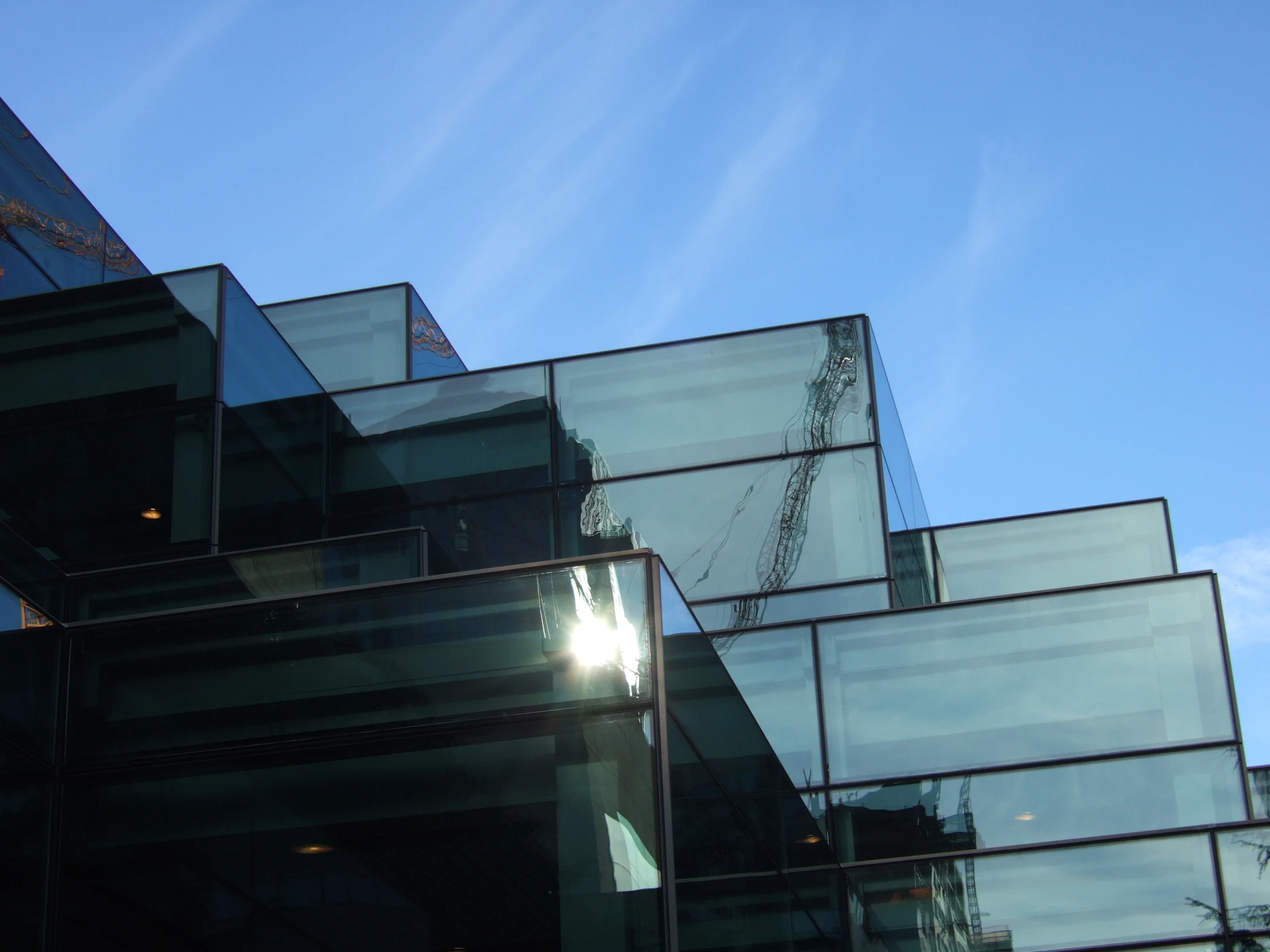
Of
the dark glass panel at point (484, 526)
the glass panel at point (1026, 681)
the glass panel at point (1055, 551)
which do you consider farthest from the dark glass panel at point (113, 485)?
the glass panel at point (1055, 551)

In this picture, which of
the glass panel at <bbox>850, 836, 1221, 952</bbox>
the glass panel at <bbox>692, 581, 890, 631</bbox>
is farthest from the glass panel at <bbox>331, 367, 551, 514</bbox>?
the glass panel at <bbox>850, 836, 1221, 952</bbox>

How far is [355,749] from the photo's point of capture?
27.8 ft

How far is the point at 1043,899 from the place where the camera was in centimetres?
1302

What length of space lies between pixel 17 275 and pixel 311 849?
10391mm

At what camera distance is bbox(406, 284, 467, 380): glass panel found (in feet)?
70.6

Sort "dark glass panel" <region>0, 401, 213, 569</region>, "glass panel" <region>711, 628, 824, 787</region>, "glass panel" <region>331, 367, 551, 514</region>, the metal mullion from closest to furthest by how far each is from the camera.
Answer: the metal mullion
"dark glass panel" <region>0, 401, 213, 569</region>
"glass panel" <region>711, 628, 824, 787</region>
"glass panel" <region>331, 367, 551, 514</region>

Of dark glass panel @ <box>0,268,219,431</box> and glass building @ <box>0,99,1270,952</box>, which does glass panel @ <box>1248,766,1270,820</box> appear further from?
dark glass panel @ <box>0,268,219,431</box>

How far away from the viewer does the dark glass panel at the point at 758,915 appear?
804cm

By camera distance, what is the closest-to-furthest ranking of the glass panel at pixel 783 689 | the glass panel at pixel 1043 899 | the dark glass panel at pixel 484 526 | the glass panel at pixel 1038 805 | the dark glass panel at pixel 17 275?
1. the glass panel at pixel 1043 899
2. the glass panel at pixel 1038 805
3. the glass panel at pixel 783 689
4. the dark glass panel at pixel 17 275
5. the dark glass panel at pixel 484 526

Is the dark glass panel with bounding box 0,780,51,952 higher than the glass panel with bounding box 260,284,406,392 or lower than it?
lower

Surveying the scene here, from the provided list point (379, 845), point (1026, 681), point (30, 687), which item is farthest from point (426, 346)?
point (379, 845)

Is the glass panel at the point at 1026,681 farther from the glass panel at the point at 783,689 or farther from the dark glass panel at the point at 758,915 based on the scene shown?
the dark glass panel at the point at 758,915

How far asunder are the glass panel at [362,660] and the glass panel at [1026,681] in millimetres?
6288

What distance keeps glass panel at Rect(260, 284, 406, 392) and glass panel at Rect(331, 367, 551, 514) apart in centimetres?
338
